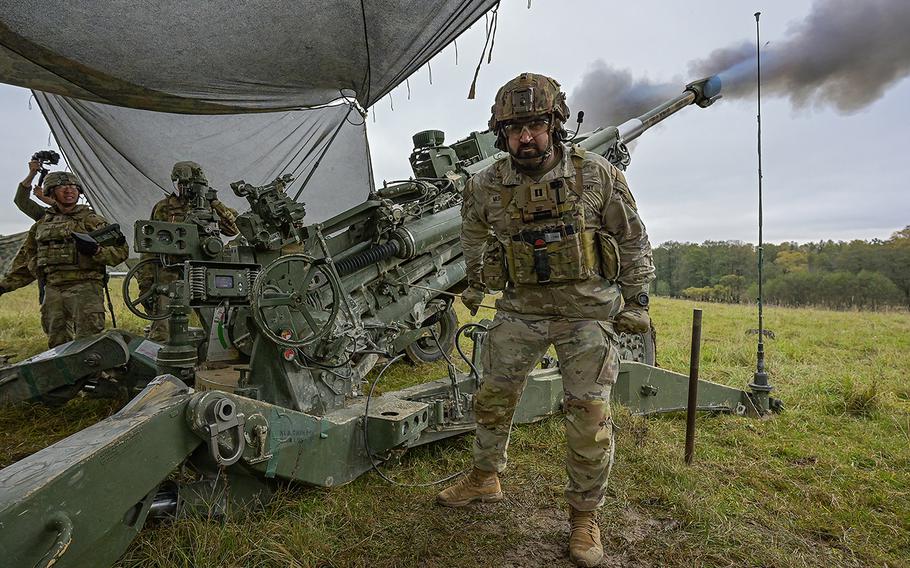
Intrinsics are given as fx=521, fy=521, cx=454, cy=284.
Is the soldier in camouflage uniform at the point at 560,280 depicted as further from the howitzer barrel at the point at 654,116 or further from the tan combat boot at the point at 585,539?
the howitzer barrel at the point at 654,116

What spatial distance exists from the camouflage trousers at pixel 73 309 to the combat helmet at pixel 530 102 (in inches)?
170

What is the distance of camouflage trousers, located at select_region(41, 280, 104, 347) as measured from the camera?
4715mm

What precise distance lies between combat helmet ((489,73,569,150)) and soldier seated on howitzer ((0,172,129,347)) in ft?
12.3

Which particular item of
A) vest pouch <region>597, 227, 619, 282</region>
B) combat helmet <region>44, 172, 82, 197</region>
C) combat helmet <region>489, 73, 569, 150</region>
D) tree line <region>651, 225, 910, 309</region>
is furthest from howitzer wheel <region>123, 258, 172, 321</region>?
tree line <region>651, 225, 910, 309</region>

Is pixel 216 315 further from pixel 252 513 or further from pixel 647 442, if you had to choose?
pixel 647 442

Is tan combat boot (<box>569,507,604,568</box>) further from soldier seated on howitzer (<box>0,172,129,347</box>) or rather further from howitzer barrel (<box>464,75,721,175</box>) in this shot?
soldier seated on howitzer (<box>0,172,129,347</box>)

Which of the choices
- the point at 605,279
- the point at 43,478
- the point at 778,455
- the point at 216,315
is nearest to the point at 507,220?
the point at 605,279

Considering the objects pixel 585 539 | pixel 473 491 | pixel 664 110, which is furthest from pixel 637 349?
pixel 664 110

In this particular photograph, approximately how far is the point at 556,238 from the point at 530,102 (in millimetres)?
620

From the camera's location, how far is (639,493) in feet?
9.06

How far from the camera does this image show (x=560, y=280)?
8.02ft

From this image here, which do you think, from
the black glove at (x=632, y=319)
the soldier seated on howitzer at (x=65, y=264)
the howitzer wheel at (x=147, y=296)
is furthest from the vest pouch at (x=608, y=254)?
the soldier seated on howitzer at (x=65, y=264)

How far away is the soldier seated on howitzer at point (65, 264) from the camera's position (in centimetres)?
458

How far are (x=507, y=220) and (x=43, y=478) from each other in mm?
1983
